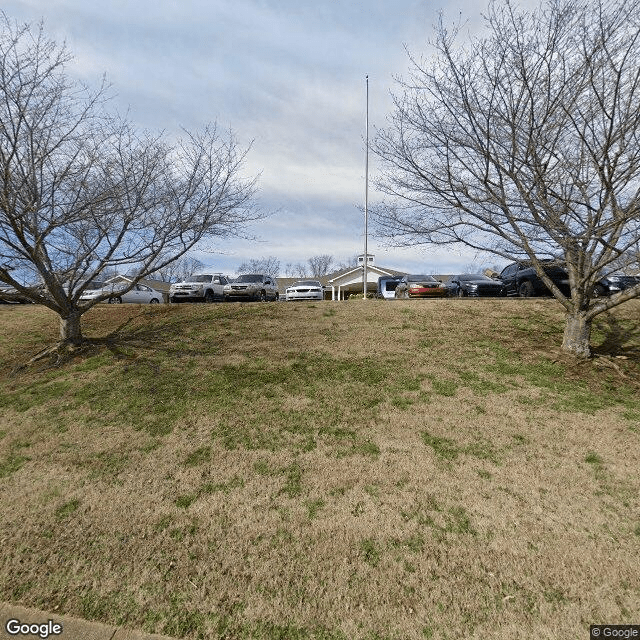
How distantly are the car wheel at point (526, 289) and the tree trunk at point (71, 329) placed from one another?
1486cm

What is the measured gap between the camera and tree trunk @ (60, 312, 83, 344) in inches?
334

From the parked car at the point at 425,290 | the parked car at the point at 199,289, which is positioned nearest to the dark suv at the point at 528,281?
the parked car at the point at 425,290

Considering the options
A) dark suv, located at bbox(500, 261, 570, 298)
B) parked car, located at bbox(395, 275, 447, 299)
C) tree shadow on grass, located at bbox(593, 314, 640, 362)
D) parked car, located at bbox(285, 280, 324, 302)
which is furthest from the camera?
parked car, located at bbox(285, 280, 324, 302)

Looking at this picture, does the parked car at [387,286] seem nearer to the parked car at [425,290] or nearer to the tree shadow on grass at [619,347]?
the parked car at [425,290]

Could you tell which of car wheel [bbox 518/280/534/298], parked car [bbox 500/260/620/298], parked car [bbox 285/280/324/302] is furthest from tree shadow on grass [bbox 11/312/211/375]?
car wheel [bbox 518/280/534/298]

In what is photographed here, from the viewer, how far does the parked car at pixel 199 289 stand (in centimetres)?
1645

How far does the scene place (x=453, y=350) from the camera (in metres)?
7.91

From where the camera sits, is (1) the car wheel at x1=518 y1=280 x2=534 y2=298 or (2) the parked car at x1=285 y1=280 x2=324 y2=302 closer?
(1) the car wheel at x1=518 y1=280 x2=534 y2=298

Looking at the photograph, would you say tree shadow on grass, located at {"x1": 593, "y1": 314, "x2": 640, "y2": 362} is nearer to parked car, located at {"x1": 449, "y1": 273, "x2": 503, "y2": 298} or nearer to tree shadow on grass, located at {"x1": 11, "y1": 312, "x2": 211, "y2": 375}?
parked car, located at {"x1": 449, "y1": 273, "x2": 503, "y2": 298}

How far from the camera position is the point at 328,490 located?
4004 mm

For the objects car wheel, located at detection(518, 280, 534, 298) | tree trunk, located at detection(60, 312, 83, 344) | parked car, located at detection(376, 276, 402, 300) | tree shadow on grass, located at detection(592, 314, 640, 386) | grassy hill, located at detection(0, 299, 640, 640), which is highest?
parked car, located at detection(376, 276, 402, 300)

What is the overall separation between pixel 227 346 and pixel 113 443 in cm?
363

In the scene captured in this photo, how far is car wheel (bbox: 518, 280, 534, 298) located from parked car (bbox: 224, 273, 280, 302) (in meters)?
11.7

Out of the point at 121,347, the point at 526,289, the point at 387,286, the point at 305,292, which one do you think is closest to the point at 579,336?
the point at 526,289
